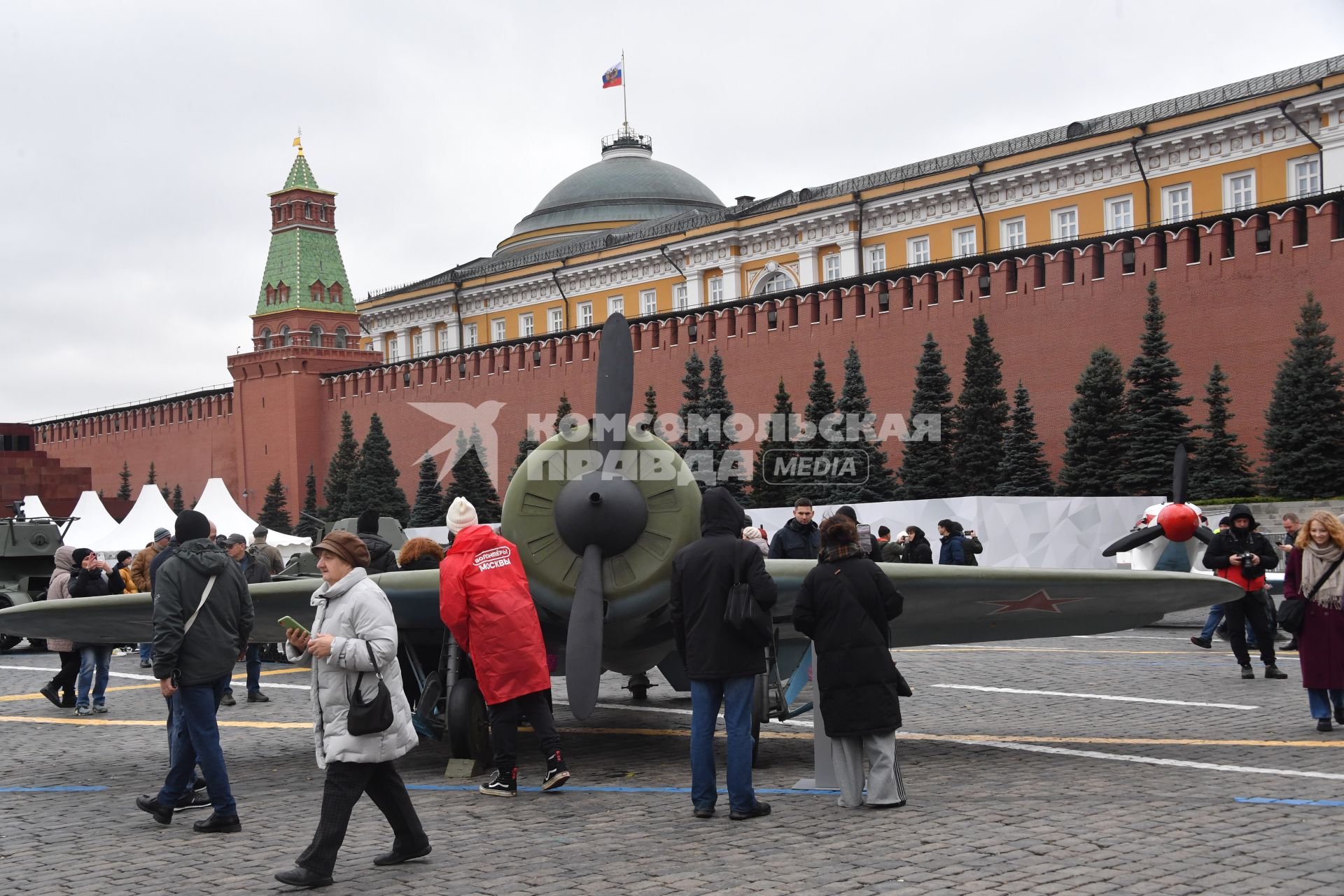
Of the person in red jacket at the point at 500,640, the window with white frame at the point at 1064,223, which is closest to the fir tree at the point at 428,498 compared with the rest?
the window with white frame at the point at 1064,223

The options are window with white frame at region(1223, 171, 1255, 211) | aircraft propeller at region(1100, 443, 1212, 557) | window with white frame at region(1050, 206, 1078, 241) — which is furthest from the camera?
window with white frame at region(1050, 206, 1078, 241)

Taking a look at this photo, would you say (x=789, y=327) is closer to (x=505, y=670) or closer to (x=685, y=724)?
(x=685, y=724)

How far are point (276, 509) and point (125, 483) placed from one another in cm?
1063

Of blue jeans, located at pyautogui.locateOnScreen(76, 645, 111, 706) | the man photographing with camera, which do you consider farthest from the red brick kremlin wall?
blue jeans, located at pyautogui.locateOnScreen(76, 645, 111, 706)

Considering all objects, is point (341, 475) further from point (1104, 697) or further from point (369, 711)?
point (369, 711)

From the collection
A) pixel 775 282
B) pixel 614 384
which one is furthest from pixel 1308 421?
pixel 775 282

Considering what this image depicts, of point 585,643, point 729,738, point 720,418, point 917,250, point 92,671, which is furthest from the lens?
point 917,250

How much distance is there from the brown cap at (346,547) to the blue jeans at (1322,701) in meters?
5.60

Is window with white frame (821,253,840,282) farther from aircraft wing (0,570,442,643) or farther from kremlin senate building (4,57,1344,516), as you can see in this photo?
aircraft wing (0,570,442,643)

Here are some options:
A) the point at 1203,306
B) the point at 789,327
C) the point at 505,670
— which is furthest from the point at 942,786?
the point at 789,327

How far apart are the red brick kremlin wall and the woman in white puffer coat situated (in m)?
25.1

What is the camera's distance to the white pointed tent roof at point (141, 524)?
28.1 m

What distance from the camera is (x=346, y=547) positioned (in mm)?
5574

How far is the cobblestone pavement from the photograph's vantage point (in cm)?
523
